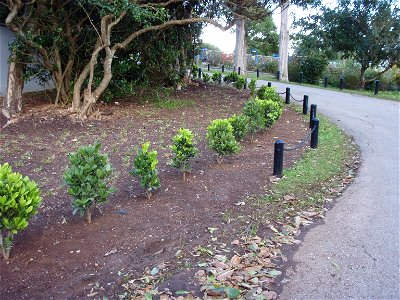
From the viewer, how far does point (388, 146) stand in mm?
8742

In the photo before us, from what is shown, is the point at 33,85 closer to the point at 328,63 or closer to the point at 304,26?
the point at 304,26

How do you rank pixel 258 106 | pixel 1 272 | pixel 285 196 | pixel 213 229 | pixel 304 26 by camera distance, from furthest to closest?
1. pixel 304 26
2. pixel 258 106
3. pixel 285 196
4. pixel 213 229
5. pixel 1 272

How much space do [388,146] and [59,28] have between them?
7.78 meters

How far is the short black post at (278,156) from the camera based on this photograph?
614 centimetres

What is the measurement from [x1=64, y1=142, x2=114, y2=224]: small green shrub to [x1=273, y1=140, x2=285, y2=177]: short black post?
8.92 feet

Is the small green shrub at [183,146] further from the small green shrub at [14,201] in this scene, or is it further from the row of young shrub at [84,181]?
the small green shrub at [14,201]


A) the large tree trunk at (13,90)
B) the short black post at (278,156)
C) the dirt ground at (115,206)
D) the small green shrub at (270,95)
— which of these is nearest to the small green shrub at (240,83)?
the small green shrub at (270,95)

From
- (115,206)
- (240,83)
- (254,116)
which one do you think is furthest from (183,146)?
(240,83)

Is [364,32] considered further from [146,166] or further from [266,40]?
[266,40]

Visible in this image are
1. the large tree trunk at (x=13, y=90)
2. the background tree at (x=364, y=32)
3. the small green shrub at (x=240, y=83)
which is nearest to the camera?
the large tree trunk at (x=13, y=90)

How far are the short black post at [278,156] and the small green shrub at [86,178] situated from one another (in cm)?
272

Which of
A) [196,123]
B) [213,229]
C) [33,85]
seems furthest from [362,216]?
[33,85]

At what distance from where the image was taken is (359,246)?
4.30 metres

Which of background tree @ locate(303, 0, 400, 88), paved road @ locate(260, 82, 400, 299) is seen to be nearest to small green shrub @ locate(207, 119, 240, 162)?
paved road @ locate(260, 82, 400, 299)
